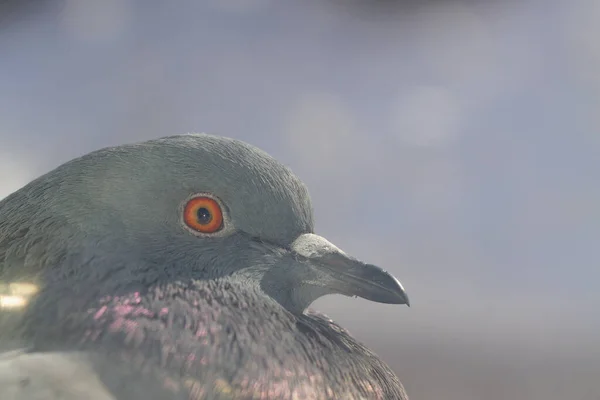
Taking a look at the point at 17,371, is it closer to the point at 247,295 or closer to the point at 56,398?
the point at 56,398

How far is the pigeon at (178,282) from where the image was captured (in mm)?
1553

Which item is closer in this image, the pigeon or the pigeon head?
the pigeon

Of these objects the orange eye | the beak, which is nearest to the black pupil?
the orange eye

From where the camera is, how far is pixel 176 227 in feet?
6.04

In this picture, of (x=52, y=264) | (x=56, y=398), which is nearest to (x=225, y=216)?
(x=52, y=264)

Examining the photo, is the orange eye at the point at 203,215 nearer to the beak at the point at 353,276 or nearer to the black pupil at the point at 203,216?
the black pupil at the point at 203,216

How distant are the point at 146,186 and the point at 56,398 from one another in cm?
65

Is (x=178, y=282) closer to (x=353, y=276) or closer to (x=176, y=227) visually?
(x=176, y=227)

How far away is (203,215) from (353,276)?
476 mm

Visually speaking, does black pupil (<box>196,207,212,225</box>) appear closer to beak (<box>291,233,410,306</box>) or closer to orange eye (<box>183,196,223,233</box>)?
orange eye (<box>183,196,223,233</box>)

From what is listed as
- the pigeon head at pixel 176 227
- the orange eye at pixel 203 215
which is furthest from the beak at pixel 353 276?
the orange eye at pixel 203 215

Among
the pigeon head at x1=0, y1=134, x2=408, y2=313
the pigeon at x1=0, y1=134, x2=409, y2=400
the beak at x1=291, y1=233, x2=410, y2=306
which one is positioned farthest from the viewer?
the beak at x1=291, y1=233, x2=410, y2=306

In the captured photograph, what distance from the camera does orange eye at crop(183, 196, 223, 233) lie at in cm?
185

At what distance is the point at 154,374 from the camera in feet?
4.98
